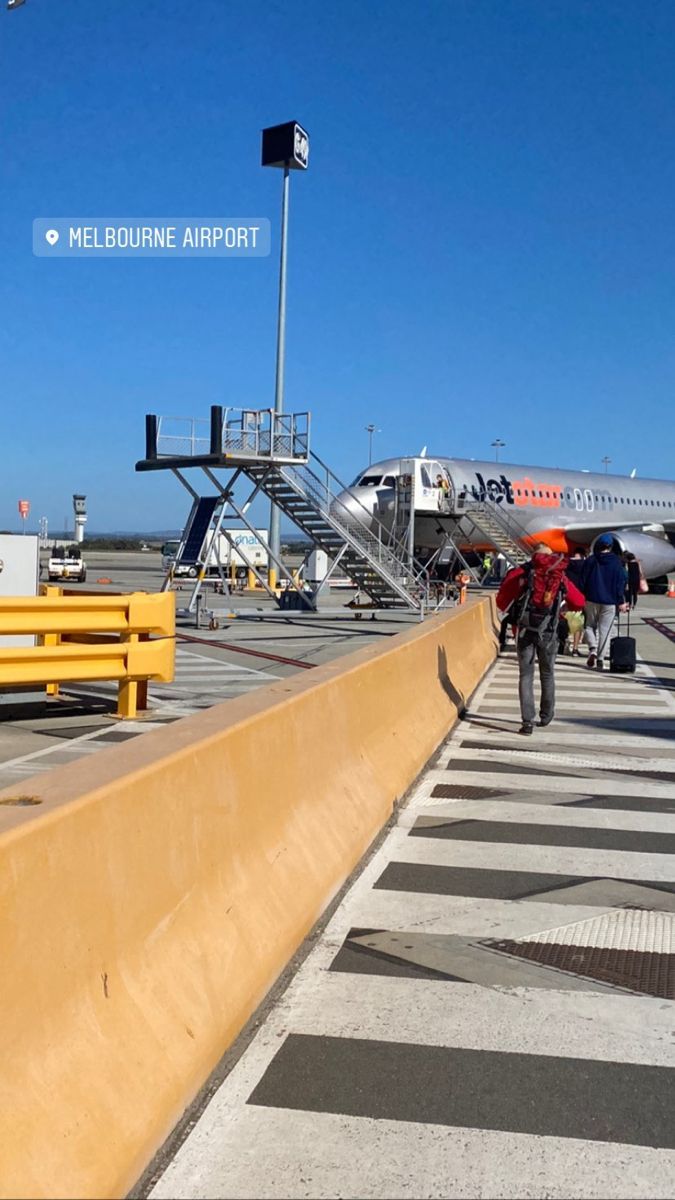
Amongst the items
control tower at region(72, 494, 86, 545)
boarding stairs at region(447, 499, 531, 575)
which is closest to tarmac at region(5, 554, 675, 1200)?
boarding stairs at region(447, 499, 531, 575)

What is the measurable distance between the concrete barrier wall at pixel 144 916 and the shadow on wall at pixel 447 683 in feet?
18.6

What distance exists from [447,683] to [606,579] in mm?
5445

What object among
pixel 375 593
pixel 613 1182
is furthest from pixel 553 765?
pixel 375 593

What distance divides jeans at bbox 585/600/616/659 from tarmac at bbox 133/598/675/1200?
9.71 m

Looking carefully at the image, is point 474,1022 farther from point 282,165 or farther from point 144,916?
point 282,165

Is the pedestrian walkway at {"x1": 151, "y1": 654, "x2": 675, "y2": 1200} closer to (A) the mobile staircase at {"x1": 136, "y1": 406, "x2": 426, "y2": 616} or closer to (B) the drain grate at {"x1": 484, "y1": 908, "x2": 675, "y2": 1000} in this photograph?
(B) the drain grate at {"x1": 484, "y1": 908, "x2": 675, "y2": 1000}

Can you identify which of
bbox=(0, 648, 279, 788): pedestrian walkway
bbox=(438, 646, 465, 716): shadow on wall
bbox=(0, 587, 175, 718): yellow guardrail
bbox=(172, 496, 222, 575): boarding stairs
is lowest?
bbox=(0, 648, 279, 788): pedestrian walkway

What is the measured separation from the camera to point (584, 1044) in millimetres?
4113

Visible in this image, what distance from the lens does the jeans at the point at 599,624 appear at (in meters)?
17.3

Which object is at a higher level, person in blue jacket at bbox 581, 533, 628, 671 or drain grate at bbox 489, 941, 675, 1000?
person in blue jacket at bbox 581, 533, 628, 671

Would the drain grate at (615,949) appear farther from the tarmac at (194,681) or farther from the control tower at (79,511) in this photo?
the control tower at (79,511)

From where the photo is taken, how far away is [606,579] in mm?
16719

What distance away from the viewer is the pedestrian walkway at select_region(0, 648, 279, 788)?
29.4 feet

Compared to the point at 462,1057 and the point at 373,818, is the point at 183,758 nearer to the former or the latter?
the point at 462,1057
